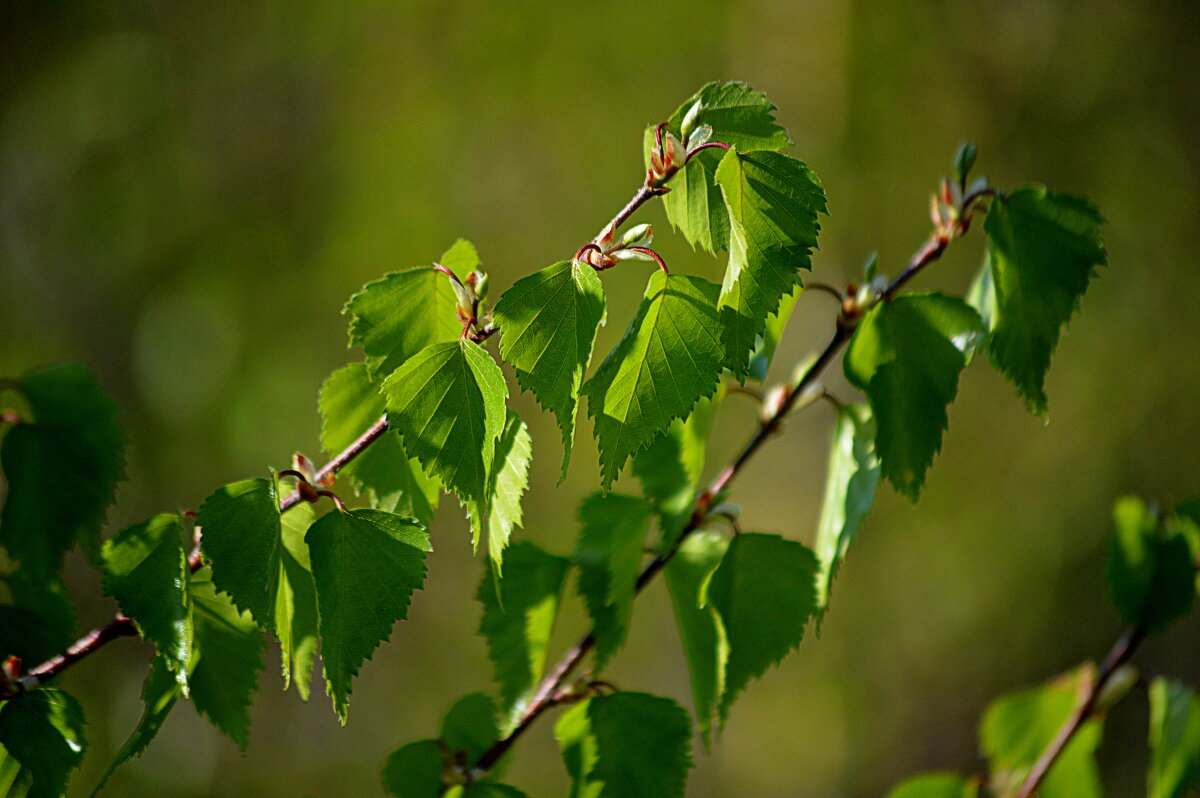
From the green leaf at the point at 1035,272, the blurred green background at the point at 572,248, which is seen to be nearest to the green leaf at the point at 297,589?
the green leaf at the point at 1035,272

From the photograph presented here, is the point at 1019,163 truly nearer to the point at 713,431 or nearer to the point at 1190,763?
the point at 713,431

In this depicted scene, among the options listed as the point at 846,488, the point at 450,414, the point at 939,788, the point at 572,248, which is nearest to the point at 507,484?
the point at 450,414

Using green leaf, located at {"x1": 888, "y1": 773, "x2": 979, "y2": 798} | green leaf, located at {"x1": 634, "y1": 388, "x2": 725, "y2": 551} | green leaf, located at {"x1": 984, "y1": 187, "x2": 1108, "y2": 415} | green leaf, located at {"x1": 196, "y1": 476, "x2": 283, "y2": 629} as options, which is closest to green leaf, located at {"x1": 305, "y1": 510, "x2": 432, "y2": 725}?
green leaf, located at {"x1": 196, "y1": 476, "x2": 283, "y2": 629}

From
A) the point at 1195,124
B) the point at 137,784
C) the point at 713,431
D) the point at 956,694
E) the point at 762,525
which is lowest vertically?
the point at 137,784

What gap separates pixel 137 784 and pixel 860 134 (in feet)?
6.26

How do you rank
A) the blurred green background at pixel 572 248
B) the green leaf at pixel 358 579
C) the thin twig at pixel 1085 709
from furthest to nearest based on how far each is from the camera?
the blurred green background at pixel 572 248
the thin twig at pixel 1085 709
the green leaf at pixel 358 579

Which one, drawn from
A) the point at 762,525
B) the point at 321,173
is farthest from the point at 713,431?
the point at 321,173

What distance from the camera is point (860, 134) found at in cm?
193

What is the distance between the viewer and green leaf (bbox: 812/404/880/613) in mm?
330

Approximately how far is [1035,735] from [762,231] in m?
0.42

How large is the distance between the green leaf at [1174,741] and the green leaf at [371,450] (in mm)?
385

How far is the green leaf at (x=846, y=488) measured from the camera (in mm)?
330

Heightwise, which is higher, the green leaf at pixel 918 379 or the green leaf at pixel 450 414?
the green leaf at pixel 918 379

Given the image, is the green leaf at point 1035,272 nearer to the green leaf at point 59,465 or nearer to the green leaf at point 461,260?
the green leaf at point 461,260
